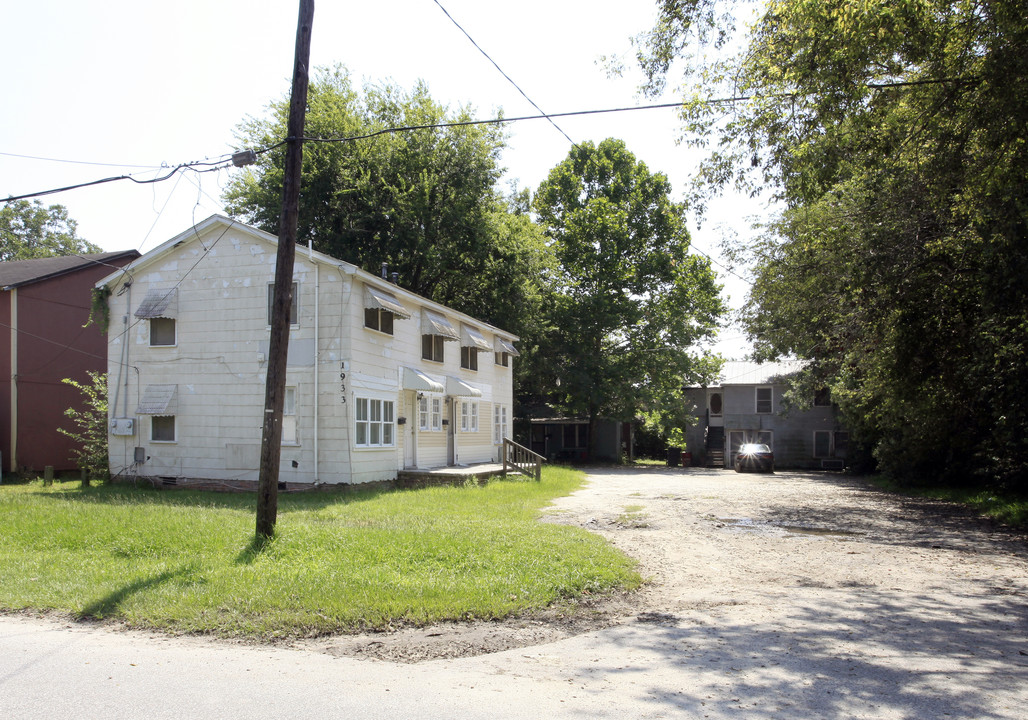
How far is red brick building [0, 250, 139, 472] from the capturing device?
933 inches

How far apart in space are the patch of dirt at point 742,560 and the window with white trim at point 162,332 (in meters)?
11.4

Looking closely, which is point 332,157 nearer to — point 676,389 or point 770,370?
point 676,389

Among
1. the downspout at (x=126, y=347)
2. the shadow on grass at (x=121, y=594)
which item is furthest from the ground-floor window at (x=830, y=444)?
the shadow on grass at (x=121, y=594)

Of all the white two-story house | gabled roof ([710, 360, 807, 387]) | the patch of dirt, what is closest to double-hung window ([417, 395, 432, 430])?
the white two-story house

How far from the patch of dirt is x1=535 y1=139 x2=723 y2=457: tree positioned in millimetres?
19226

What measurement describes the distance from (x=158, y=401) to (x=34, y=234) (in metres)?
38.9

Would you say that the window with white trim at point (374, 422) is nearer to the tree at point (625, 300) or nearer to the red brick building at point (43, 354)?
the red brick building at point (43, 354)

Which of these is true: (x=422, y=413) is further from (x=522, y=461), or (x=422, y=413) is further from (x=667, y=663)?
(x=667, y=663)

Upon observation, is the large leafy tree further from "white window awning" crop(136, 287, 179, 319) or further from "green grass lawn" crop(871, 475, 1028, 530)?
"white window awning" crop(136, 287, 179, 319)

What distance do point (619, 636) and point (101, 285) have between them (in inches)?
757

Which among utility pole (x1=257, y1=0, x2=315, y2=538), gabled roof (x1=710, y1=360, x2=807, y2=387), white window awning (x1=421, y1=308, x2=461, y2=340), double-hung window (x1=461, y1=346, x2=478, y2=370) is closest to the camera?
utility pole (x1=257, y1=0, x2=315, y2=538)

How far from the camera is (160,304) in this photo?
66.3 feet

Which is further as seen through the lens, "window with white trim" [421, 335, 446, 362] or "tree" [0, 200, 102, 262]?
"tree" [0, 200, 102, 262]

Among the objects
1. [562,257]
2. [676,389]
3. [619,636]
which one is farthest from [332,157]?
[619,636]
